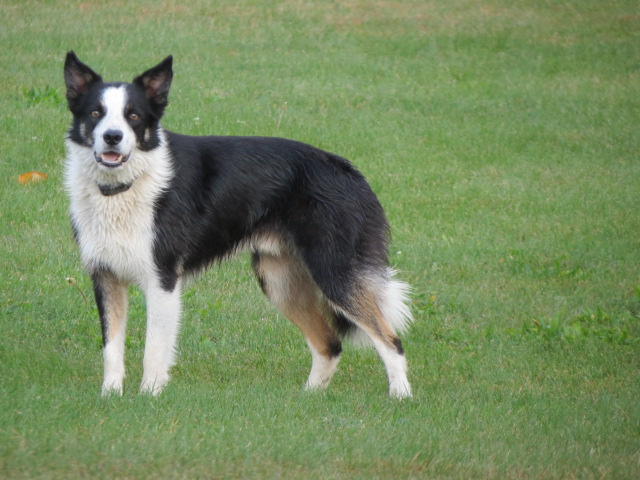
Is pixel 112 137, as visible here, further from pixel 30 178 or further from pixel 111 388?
pixel 30 178

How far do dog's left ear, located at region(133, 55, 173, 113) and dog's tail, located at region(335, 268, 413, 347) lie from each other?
1.86 metres

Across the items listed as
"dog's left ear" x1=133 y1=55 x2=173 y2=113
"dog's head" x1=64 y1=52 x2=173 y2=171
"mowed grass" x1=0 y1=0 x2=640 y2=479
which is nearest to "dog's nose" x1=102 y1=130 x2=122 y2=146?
"dog's head" x1=64 y1=52 x2=173 y2=171

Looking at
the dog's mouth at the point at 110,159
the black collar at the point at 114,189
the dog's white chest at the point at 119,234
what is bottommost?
the dog's white chest at the point at 119,234

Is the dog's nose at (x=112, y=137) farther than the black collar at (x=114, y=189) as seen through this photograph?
No

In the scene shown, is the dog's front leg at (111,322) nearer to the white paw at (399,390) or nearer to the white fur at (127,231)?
the white fur at (127,231)

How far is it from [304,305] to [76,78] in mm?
2228

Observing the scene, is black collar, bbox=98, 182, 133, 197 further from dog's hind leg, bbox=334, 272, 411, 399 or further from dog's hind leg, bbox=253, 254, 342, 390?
dog's hind leg, bbox=334, 272, 411, 399

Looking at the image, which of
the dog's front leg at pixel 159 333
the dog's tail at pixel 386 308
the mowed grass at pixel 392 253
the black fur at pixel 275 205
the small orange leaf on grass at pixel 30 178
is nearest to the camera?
the mowed grass at pixel 392 253

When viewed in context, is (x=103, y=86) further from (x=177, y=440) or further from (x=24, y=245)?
(x=24, y=245)

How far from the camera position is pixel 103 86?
601 centimetres

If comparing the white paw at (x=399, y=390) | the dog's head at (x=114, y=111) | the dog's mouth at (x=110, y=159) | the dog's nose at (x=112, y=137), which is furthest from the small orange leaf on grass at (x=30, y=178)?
the white paw at (x=399, y=390)

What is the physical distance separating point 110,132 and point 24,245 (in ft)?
13.2

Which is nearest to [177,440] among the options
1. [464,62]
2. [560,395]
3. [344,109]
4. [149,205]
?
[149,205]

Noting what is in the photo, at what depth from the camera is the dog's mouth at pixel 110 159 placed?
19.4 feet
